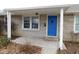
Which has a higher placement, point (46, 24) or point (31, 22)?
point (31, 22)

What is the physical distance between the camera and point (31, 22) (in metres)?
16.8

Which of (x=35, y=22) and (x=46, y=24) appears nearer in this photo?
(x=46, y=24)

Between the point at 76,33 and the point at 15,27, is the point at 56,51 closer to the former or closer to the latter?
the point at 76,33

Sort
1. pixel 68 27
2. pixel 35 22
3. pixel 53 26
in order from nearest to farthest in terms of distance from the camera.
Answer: pixel 68 27 → pixel 53 26 → pixel 35 22

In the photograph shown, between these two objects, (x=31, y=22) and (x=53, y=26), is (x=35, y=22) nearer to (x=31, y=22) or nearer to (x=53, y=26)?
(x=31, y=22)

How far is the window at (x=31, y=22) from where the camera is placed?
1666 centimetres

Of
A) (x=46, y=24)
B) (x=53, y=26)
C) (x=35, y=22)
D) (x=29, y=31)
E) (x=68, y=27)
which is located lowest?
(x=29, y=31)

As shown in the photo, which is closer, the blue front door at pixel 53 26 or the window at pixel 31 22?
the blue front door at pixel 53 26

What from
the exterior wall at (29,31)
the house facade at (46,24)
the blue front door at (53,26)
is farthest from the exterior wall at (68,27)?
the exterior wall at (29,31)

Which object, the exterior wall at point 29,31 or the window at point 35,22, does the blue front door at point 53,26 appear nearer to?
A: the exterior wall at point 29,31

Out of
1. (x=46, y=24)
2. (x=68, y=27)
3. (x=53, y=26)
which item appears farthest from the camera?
(x=46, y=24)

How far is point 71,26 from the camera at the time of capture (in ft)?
51.1

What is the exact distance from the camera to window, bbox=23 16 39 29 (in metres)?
16.7

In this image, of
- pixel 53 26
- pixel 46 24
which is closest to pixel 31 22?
pixel 46 24
